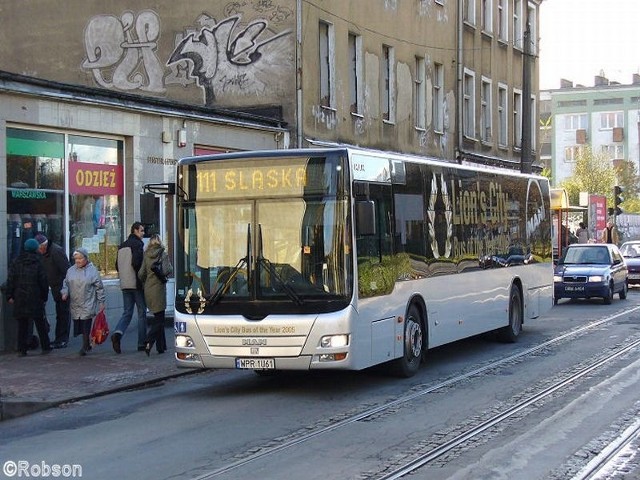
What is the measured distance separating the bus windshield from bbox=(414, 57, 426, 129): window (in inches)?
749

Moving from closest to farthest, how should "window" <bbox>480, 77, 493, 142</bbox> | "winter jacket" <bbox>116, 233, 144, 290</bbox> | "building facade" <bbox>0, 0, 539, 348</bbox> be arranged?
"winter jacket" <bbox>116, 233, 144, 290</bbox> < "building facade" <bbox>0, 0, 539, 348</bbox> < "window" <bbox>480, 77, 493, 142</bbox>

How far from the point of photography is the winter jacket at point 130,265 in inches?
583

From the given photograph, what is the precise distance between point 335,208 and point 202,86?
12.9 m

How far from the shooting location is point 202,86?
23.0 metres

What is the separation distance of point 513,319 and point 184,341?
7061 mm

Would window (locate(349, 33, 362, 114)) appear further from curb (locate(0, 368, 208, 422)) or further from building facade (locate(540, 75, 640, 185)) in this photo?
building facade (locate(540, 75, 640, 185))

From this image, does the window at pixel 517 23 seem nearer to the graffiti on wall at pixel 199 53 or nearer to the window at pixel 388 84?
the window at pixel 388 84

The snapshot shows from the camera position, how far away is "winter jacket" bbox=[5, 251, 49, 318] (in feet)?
46.4

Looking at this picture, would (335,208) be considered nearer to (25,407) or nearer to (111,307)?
(25,407)

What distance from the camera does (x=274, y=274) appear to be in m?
11.0

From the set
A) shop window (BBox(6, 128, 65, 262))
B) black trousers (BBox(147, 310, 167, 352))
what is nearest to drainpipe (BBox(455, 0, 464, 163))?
shop window (BBox(6, 128, 65, 262))

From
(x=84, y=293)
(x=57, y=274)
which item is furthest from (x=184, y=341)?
(x=57, y=274)

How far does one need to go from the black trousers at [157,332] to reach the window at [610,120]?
253 feet

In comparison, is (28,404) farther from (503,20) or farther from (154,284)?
(503,20)
